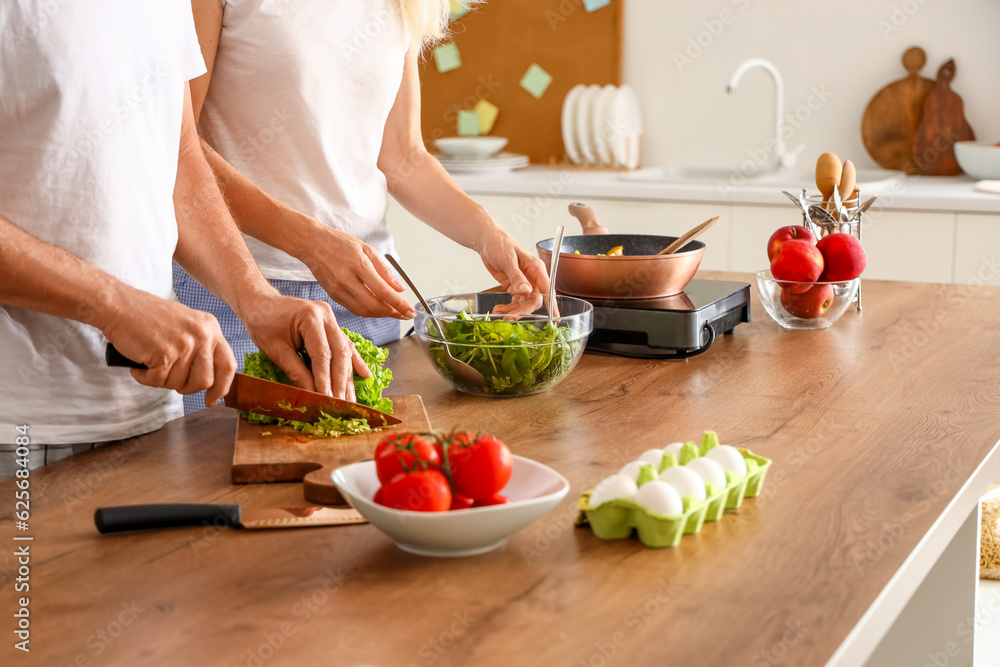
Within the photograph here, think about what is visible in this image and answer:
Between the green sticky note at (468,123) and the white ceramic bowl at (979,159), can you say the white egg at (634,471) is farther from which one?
the green sticky note at (468,123)

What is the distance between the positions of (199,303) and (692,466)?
3.22 ft

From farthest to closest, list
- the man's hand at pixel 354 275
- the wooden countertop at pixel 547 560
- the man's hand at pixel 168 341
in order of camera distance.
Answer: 1. the man's hand at pixel 354 275
2. the man's hand at pixel 168 341
3. the wooden countertop at pixel 547 560

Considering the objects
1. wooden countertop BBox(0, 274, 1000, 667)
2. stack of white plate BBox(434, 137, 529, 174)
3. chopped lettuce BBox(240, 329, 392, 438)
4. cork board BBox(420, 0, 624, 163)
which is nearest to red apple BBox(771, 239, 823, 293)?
wooden countertop BBox(0, 274, 1000, 667)

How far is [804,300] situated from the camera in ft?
5.30

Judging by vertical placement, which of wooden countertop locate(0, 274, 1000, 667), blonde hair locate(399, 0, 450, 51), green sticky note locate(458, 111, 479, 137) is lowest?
wooden countertop locate(0, 274, 1000, 667)

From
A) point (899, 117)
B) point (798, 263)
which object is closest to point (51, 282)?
point (798, 263)

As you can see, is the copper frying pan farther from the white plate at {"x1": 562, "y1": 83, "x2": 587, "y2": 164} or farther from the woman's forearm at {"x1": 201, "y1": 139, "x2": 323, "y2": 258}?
the white plate at {"x1": 562, "y1": 83, "x2": 587, "y2": 164}

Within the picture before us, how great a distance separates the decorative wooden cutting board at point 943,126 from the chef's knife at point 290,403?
2755 mm

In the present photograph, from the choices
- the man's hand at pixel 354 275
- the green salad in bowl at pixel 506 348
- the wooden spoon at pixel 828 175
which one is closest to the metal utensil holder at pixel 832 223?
the wooden spoon at pixel 828 175

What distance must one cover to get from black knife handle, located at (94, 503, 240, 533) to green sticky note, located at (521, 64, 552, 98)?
10.5 feet

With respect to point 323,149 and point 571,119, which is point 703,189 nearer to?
point 571,119

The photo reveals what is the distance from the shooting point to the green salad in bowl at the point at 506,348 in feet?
4.01

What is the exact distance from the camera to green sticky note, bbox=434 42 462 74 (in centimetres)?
393

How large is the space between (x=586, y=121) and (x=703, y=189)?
75 centimetres
